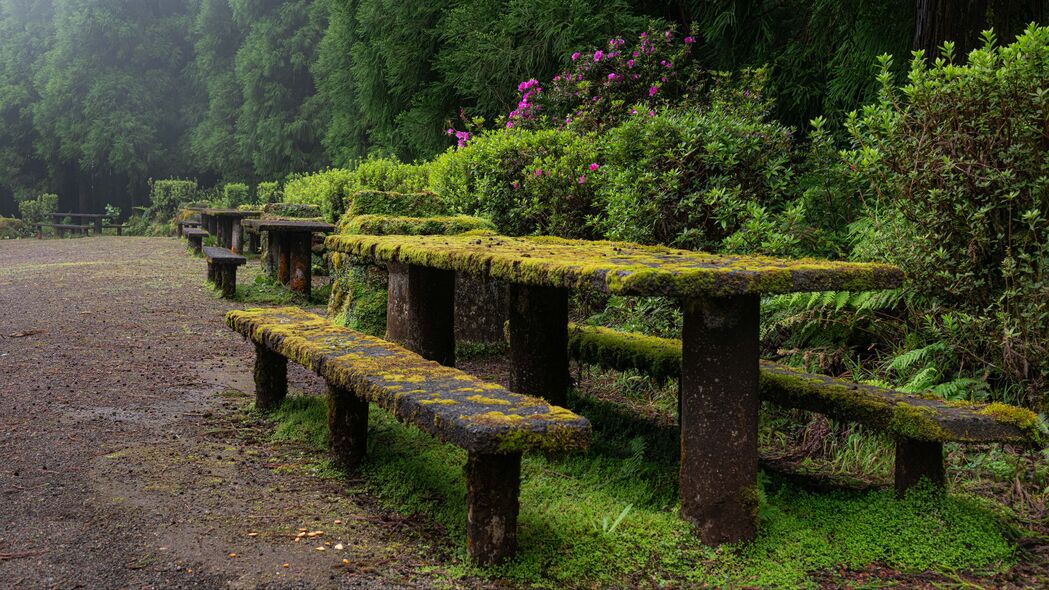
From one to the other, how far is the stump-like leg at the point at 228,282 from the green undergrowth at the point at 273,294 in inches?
2.7

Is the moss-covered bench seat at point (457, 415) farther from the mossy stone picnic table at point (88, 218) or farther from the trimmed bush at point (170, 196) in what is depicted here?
the mossy stone picnic table at point (88, 218)

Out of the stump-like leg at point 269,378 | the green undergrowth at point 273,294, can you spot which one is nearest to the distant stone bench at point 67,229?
the green undergrowth at point 273,294

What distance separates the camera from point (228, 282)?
10172 millimetres

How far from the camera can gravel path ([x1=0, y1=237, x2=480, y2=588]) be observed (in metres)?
2.82

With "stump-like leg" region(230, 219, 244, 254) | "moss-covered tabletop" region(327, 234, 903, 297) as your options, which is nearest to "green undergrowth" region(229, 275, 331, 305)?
"stump-like leg" region(230, 219, 244, 254)

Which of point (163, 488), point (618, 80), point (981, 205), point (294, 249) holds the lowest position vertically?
point (163, 488)

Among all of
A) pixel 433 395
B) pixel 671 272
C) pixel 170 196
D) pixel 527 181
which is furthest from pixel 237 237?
pixel 170 196

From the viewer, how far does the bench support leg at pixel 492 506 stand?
110 inches

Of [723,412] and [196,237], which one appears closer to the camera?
[723,412]

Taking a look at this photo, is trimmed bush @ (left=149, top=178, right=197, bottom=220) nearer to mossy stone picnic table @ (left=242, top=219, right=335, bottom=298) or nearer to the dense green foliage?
→ the dense green foliage

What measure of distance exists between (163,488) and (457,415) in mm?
1586

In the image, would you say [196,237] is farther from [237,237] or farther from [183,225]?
[183,225]

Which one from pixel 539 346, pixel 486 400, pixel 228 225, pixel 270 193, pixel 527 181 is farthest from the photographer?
pixel 270 193

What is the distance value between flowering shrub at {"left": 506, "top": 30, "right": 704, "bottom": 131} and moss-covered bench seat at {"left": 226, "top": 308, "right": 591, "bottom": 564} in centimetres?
729
